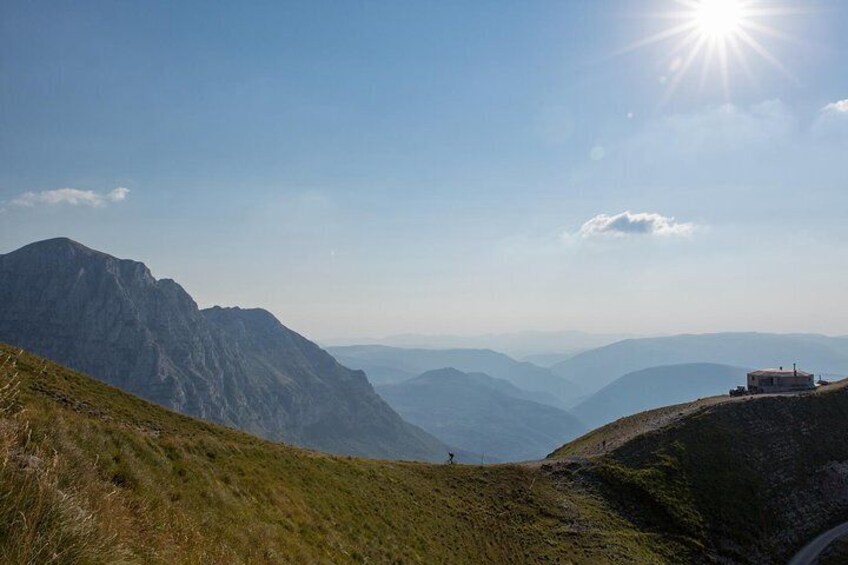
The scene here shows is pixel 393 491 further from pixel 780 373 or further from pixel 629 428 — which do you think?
pixel 780 373

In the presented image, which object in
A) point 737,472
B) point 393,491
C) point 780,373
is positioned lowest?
point 737,472

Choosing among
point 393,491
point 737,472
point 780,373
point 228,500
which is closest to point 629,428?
point 737,472

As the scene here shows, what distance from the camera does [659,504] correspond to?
56219 mm

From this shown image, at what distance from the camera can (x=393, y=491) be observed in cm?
4441

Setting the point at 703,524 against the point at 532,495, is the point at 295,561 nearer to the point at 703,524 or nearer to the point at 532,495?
the point at 532,495

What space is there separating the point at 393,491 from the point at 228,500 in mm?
25563

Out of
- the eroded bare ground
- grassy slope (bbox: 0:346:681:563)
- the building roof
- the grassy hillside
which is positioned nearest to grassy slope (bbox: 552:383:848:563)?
the grassy hillside

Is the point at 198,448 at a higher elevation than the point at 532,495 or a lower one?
higher

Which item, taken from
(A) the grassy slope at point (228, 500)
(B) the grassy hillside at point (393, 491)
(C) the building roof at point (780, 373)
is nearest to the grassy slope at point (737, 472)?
(B) the grassy hillside at point (393, 491)

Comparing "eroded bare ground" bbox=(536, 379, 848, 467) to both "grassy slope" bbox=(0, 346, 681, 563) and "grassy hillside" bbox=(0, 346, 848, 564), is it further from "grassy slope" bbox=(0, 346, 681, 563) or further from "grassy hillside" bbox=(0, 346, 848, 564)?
"grassy slope" bbox=(0, 346, 681, 563)

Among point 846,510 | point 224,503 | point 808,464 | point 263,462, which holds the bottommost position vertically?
point 846,510

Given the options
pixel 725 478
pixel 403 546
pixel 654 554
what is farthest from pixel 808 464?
pixel 403 546

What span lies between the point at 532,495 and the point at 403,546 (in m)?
26.2

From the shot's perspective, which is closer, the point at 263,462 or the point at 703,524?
the point at 263,462
